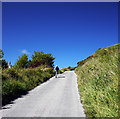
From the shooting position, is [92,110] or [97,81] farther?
[97,81]

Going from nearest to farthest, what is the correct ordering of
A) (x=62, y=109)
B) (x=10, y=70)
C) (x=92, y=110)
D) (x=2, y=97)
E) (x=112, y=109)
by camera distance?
1. (x=112, y=109)
2. (x=92, y=110)
3. (x=62, y=109)
4. (x=2, y=97)
5. (x=10, y=70)

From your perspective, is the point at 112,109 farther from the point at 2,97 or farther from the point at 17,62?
the point at 17,62

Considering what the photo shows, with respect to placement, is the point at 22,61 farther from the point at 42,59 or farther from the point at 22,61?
the point at 42,59

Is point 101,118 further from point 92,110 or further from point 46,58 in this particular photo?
point 46,58

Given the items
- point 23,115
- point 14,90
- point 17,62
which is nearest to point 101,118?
point 23,115

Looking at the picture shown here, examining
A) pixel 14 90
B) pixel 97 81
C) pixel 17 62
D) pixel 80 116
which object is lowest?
pixel 80 116

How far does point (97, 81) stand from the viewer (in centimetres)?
636

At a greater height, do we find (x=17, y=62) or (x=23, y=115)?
(x=17, y=62)

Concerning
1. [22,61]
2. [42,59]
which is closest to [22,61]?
[22,61]

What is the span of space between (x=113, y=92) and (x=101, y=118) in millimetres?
982

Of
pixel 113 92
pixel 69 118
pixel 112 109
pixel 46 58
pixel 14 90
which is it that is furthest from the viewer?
pixel 46 58

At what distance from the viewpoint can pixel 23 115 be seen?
17.4ft

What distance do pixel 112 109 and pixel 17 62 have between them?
5075cm

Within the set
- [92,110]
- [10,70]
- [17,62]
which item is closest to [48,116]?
[92,110]
